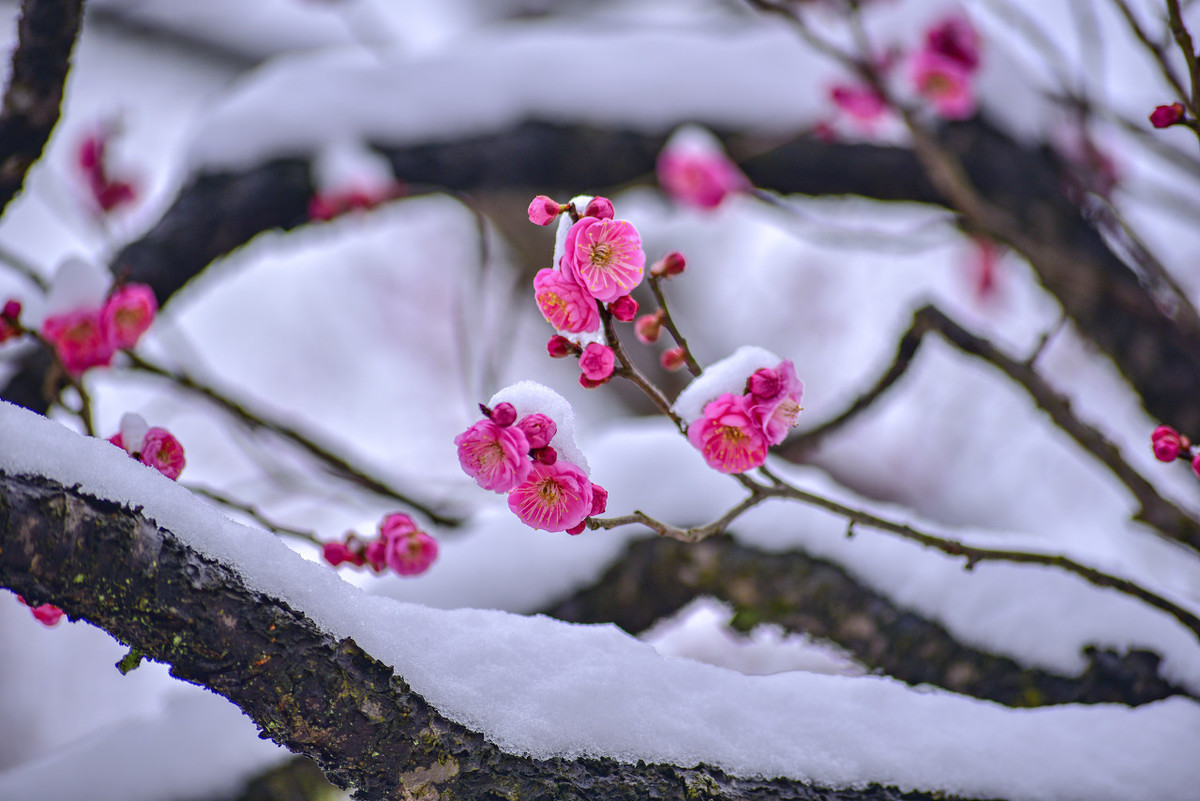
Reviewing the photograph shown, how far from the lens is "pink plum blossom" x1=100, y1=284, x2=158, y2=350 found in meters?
0.99

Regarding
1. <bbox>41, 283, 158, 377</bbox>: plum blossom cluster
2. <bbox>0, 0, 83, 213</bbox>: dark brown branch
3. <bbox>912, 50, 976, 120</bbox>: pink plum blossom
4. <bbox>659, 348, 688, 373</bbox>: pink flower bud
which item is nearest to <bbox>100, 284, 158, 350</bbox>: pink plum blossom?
<bbox>41, 283, 158, 377</bbox>: plum blossom cluster

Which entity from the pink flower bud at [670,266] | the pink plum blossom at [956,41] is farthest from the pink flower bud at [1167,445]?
the pink plum blossom at [956,41]

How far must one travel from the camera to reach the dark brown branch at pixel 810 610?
3.67 feet

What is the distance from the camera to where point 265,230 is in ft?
5.77

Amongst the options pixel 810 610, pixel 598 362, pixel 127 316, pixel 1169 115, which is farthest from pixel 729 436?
pixel 127 316

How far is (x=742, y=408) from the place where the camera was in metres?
0.65

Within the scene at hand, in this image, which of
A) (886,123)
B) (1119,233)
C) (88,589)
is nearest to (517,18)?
(886,123)

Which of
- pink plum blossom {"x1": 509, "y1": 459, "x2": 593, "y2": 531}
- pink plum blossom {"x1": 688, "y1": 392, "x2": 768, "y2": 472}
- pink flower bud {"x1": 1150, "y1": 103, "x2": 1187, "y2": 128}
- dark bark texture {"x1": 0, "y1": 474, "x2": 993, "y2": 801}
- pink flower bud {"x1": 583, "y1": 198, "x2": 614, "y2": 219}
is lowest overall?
dark bark texture {"x1": 0, "y1": 474, "x2": 993, "y2": 801}

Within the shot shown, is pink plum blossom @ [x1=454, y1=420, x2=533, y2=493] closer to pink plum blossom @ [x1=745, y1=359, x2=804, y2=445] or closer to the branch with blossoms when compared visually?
the branch with blossoms

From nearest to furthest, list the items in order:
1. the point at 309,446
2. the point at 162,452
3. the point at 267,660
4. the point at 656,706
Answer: the point at 267,660 < the point at 656,706 < the point at 162,452 < the point at 309,446

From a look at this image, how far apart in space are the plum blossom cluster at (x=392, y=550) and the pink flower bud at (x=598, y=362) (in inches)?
14.0

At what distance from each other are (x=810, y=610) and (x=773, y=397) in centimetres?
72

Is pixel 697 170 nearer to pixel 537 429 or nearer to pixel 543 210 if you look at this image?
pixel 543 210

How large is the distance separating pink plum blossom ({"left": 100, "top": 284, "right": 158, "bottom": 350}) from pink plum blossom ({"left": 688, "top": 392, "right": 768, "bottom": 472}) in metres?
0.81
